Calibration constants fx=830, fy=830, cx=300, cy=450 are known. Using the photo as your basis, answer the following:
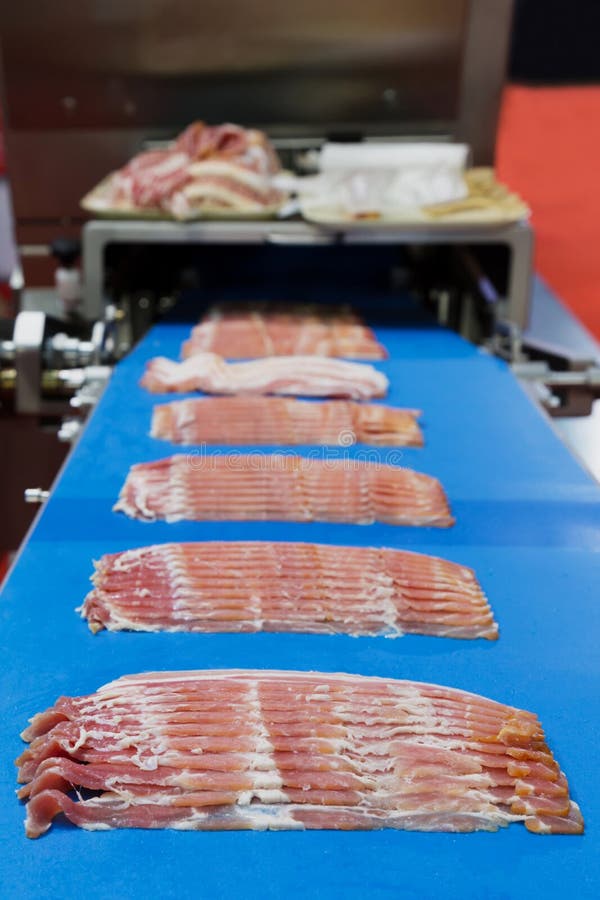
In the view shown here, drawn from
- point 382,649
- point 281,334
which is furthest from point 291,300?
point 382,649

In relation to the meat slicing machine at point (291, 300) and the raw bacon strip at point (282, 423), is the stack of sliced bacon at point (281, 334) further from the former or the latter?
the raw bacon strip at point (282, 423)

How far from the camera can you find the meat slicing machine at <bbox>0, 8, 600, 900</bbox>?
4.24 ft

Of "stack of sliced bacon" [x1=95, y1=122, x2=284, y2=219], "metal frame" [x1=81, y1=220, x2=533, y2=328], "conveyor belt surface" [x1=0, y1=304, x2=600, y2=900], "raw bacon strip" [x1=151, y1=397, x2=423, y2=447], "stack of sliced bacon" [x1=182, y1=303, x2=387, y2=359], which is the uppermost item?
"stack of sliced bacon" [x1=95, y1=122, x2=284, y2=219]

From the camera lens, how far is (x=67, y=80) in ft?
13.9

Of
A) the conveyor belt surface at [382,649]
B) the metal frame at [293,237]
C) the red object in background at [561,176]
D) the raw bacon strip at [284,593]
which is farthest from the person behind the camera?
the red object in background at [561,176]

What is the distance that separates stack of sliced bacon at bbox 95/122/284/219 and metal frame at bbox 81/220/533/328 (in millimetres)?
93

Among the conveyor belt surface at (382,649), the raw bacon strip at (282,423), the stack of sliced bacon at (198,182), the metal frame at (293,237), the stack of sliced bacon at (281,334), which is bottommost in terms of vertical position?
the conveyor belt surface at (382,649)

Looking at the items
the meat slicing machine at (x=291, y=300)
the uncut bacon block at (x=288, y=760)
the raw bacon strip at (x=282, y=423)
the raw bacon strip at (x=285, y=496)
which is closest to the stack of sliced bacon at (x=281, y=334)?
the meat slicing machine at (x=291, y=300)

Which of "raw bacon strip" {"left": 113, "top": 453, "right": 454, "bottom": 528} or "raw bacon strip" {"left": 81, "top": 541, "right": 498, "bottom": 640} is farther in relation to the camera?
"raw bacon strip" {"left": 113, "top": 453, "right": 454, "bottom": 528}

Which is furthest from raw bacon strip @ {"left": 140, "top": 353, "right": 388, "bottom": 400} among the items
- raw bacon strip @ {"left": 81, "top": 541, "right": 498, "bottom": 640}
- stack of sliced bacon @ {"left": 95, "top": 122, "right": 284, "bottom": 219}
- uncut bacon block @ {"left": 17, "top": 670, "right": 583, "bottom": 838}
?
uncut bacon block @ {"left": 17, "top": 670, "right": 583, "bottom": 838}

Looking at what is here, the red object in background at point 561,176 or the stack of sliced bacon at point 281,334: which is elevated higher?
the red object in background at point 561,176

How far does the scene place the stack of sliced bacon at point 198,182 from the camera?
339 cm

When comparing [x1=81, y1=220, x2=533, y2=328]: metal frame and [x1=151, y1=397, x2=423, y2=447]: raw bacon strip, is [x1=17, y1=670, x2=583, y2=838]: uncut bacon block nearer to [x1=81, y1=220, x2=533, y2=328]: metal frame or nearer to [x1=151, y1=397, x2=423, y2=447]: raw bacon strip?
[x1=151, y1=397, x2=423, y2=447]: raw bacon strip

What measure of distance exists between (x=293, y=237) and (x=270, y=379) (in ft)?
2.27
